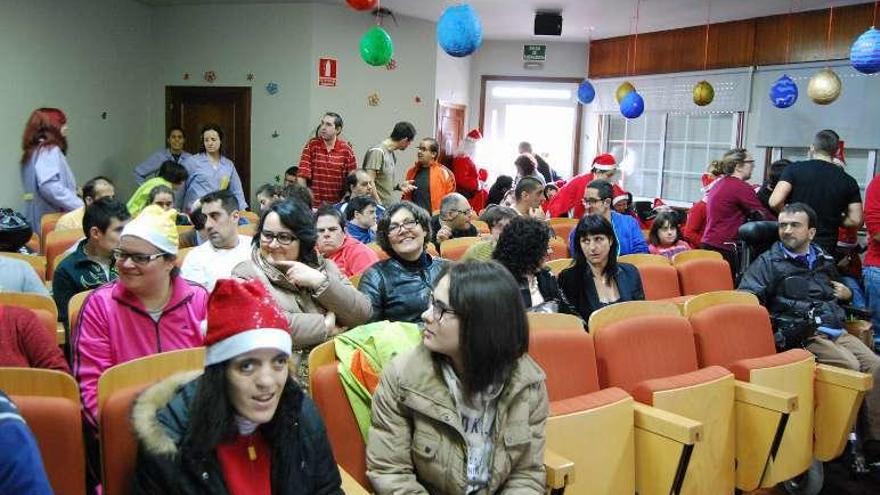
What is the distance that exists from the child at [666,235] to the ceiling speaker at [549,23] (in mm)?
3661

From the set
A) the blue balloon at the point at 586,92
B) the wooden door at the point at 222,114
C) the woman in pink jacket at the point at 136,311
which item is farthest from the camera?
the blue balloon at the point at 586,92

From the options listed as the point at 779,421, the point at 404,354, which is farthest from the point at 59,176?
the point at 779,421

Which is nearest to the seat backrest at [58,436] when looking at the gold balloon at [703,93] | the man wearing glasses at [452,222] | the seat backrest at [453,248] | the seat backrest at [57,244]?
the seat backrest at [57,244]

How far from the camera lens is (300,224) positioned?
2.58 m

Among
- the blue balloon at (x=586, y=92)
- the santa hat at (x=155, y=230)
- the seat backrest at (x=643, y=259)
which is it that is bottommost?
the seat backrest at (x=643, y=259)

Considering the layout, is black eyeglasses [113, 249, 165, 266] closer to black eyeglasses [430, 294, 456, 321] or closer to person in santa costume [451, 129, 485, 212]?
black eyeglasses [430, 294, 456, 321]

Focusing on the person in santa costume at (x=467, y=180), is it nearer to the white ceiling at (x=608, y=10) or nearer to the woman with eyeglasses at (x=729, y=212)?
the white ceiling at (x=608, y=10)

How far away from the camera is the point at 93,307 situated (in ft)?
7.08

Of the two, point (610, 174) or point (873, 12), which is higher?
point (873, 12)

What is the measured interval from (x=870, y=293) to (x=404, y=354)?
3.93 meters

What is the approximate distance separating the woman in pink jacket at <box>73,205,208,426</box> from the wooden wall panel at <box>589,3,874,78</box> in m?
7.33

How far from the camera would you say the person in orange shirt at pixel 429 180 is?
6.94 meters

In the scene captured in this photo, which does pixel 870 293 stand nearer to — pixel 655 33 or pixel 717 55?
pixel 717 55

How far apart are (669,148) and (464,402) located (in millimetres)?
8361
